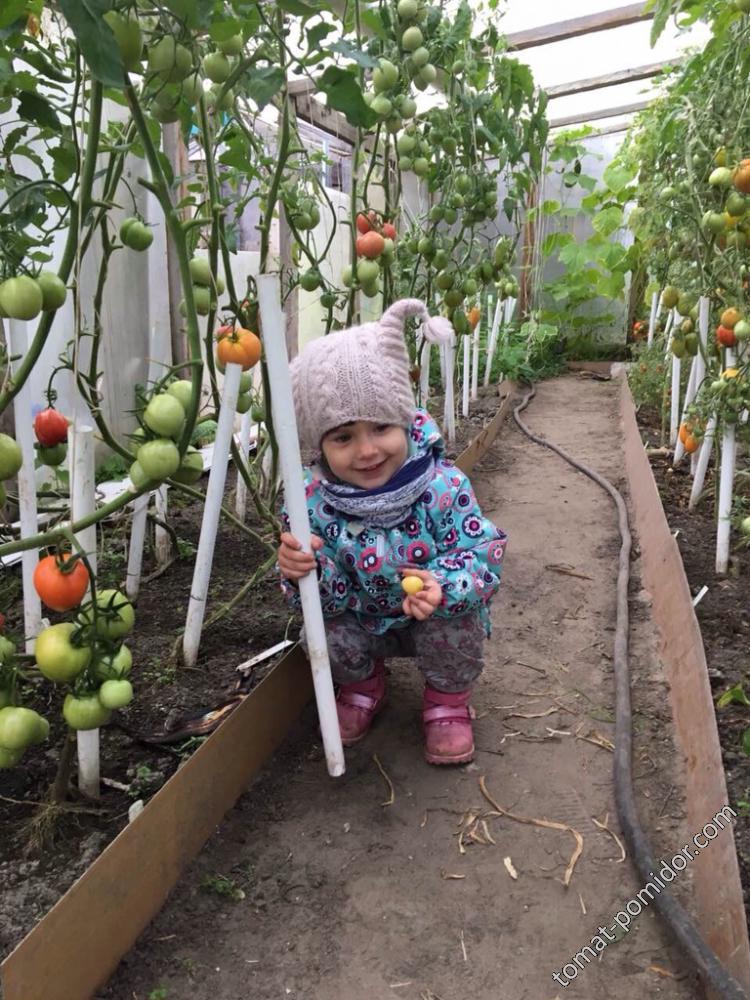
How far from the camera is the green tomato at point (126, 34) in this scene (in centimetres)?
87

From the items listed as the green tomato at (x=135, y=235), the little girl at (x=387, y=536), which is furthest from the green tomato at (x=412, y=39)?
the green tomato at (x=135, y=235)

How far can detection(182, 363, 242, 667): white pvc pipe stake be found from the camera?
147 centimetres

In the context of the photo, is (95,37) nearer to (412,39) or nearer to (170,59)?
(170,59)

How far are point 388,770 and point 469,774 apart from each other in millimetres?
156

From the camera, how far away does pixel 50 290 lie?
3.13 ft

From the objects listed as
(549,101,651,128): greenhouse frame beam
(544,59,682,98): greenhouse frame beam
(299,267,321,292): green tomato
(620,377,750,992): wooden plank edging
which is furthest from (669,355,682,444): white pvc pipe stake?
(549,101,651,128): greenhouse frame beam

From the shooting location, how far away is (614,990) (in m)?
1.08

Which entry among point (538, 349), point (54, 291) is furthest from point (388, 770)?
point (538, 349)

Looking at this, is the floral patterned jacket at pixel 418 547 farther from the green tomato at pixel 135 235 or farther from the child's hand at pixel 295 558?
the green tomato at pixel 135 235

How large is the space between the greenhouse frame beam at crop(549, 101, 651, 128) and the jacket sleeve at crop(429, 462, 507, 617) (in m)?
6.86

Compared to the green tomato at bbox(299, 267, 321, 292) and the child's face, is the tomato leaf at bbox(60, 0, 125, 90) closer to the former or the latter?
the child's face

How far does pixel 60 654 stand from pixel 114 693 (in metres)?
0.09

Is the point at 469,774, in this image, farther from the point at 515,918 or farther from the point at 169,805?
the point at 169,805

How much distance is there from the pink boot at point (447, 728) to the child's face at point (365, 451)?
1.51ft
